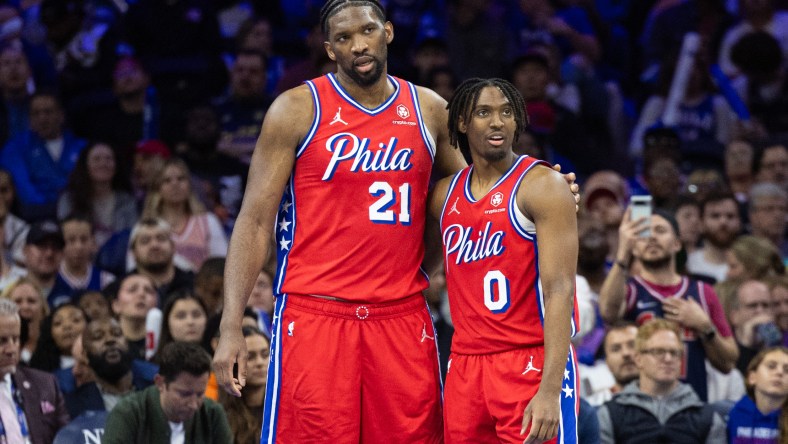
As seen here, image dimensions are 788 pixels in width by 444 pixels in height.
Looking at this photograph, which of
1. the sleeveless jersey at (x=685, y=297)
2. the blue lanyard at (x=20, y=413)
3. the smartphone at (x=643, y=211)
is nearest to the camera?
the blue lanyard at (x=20, y=413)

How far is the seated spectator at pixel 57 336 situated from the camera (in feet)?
30.1

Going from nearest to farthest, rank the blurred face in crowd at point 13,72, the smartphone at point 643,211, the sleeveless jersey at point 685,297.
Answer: the smartphone at point 643,211 < the sleeveless jersey at point 685,297 < the blurred face in crowd at point 13,72

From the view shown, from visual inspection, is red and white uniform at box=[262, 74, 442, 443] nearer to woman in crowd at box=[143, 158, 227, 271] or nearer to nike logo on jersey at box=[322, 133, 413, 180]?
nike logo on jersey at box=[322, 133, 413, 180]

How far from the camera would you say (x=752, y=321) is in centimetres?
935

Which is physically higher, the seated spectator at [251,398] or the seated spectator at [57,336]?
the seated spectator at [57,336]

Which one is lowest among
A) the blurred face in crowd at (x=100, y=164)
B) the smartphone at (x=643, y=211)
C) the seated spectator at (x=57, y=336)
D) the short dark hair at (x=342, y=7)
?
the seated spectator at (x=57, y=336)

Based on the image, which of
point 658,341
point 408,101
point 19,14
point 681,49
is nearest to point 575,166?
point 681,49

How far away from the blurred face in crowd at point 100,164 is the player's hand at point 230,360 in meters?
5.94

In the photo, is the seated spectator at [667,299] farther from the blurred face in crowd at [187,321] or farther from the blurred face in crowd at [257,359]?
the blurred face in crowd at [187,321]

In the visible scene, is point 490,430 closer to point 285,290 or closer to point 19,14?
point 285,290

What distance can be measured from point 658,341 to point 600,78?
18.1ft

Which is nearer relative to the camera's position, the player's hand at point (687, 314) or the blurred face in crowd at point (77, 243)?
the player's hand at point (687, 314)

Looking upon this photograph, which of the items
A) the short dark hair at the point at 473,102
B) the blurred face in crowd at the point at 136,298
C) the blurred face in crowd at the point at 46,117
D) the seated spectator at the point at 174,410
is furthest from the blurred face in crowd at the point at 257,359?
the blurred face in crowd at the point at 46,117

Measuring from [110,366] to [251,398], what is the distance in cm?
89
